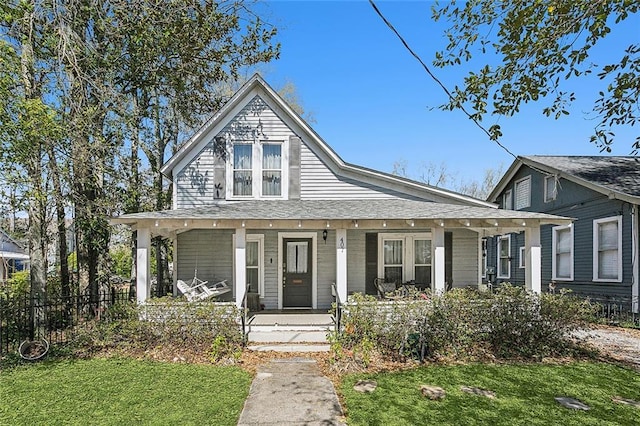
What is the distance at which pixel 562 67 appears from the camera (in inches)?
279

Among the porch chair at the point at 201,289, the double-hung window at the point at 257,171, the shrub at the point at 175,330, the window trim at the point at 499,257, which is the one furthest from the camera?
the window trim at the point at 499,257

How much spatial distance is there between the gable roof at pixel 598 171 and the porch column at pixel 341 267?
27.1 ft

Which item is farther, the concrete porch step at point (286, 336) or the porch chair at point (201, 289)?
the porch chair at point (201, 289)

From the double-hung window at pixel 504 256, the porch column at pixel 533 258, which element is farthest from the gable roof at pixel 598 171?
the porch column at pixel 533 258

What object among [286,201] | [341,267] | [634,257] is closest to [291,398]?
[341,267]

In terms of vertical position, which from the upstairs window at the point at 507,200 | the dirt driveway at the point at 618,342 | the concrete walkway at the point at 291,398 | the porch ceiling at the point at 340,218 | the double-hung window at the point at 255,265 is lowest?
the dirt driveway at the point at 618,342

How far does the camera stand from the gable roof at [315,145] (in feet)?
38.4

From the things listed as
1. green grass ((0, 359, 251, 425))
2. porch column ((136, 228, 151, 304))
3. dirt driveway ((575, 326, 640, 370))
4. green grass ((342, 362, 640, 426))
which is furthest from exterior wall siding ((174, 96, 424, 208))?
green grass ((342, 362, 640, 426))

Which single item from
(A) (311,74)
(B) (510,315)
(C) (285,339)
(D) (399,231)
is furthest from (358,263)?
(A) (311,74)

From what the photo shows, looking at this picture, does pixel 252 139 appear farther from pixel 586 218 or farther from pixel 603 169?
pixel 603 169

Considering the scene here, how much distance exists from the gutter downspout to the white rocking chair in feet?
37.8

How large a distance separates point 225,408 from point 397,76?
747cm

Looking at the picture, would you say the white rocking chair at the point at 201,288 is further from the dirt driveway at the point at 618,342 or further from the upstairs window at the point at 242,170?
the dirt driveway at the point at 618,342

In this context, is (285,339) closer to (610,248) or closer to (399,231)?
(399,231)
